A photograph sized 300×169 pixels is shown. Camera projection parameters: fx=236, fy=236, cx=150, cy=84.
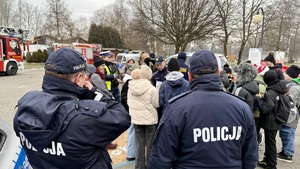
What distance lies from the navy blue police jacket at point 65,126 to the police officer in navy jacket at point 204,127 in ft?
1.48

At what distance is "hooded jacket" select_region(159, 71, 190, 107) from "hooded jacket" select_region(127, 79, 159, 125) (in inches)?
6.1

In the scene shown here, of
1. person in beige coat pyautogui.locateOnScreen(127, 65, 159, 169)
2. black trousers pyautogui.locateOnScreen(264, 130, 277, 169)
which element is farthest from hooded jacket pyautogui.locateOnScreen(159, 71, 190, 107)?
black trousers pyautogui.locateOnScreen(264, 130, 277, 169)

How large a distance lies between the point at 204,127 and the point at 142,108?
1.82 meters

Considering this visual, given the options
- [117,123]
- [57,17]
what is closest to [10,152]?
[117,123]

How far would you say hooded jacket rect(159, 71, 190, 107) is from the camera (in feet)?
10.9

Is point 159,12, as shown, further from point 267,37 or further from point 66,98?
point 66,98

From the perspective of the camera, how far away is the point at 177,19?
2048 cm

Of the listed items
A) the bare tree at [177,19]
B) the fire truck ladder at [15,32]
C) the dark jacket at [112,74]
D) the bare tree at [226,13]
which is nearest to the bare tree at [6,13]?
the fire truck ladder at [15,32]

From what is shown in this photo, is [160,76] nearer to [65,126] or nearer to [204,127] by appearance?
[204,127]

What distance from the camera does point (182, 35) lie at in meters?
20.8

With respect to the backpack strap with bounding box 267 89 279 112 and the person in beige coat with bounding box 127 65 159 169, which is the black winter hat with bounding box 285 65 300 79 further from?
the person in beige coat with bounding box 127 65 159 169

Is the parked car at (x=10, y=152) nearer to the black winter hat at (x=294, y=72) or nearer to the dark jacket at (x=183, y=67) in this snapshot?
the dark jacket at (x=183, y=67)

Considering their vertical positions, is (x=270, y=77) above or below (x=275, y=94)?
above

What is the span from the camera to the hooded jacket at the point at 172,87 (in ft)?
10.9
